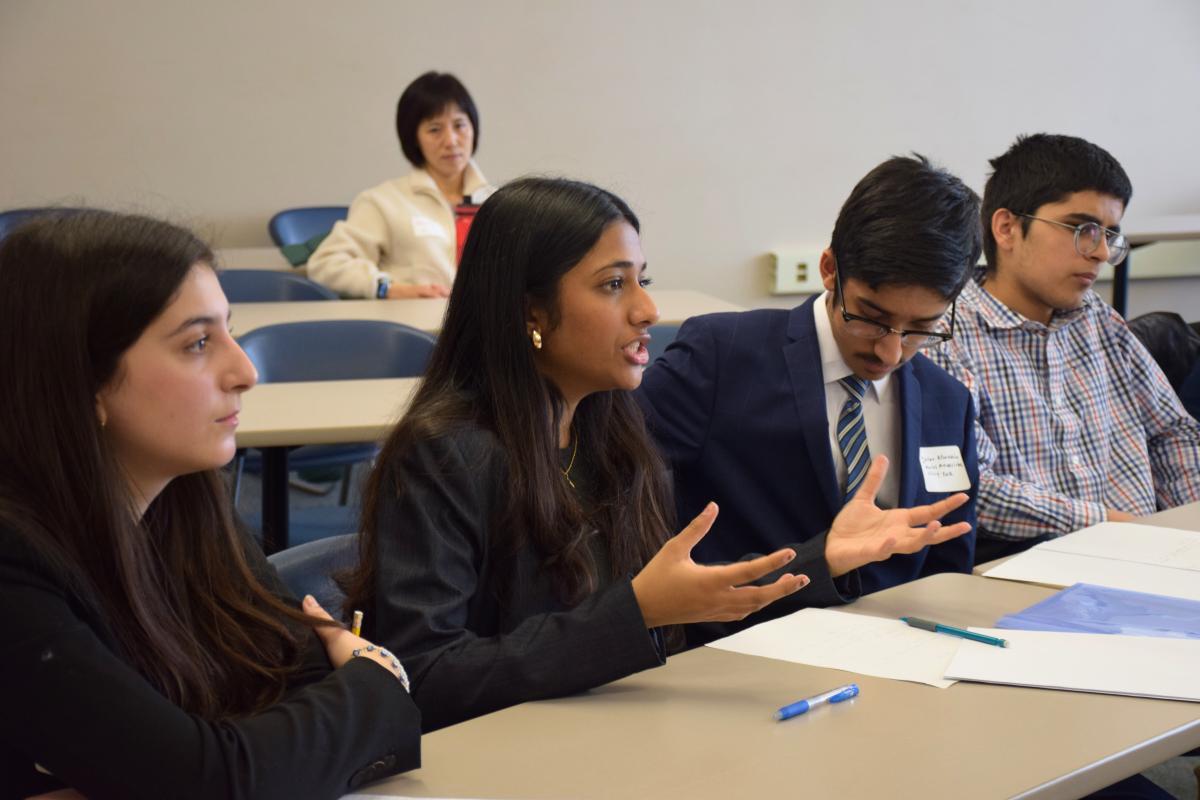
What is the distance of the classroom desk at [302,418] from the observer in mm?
2506

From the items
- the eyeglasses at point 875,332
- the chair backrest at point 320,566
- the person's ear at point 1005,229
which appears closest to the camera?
the chair backrest at point 320,566

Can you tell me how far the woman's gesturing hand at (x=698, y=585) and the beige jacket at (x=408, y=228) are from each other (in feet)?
11.4

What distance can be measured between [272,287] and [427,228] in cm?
71

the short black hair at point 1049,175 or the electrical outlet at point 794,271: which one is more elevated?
the short black hair at point 1049,175

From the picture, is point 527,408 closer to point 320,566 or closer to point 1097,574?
point 320,566

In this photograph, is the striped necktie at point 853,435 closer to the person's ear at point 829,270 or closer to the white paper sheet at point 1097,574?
the person's ear at point 829,270

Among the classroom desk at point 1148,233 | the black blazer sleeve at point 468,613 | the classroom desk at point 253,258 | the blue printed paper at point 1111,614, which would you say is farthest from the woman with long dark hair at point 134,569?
the classroom desk at point 1148,233

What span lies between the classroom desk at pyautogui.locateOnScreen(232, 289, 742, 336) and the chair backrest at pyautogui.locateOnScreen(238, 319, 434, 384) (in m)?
0.11

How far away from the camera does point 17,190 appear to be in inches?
208

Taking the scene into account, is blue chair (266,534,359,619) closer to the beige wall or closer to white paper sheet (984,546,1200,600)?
white paper sheet (984,546,1200,600)

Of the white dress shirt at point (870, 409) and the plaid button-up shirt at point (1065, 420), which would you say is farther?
the plaid button-up shirt at point (1065, 420)

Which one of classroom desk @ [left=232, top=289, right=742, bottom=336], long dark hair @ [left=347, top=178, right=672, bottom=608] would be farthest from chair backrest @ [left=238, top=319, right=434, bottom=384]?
long dark hair @ [left=347, top=178, right=672, bottom=608]

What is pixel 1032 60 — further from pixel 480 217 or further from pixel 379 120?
pixel 480 217

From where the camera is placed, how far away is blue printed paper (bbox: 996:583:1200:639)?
1.52 metres
